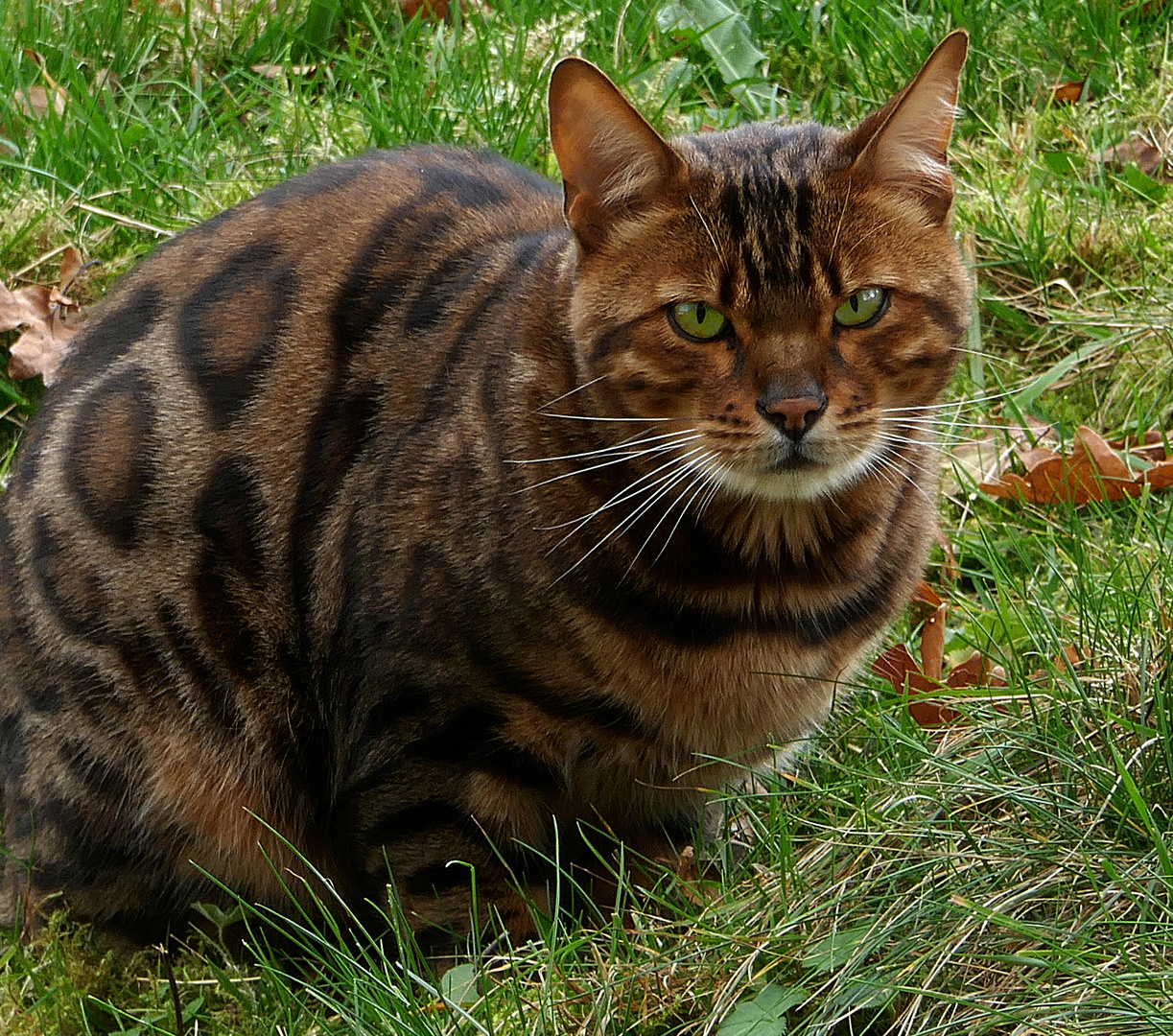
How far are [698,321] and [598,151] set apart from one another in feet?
0.95

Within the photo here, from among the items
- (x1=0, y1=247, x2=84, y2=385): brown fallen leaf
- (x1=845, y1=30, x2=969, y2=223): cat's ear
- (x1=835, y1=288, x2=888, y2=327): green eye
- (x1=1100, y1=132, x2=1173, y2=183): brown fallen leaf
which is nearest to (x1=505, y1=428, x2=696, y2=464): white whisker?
(x1=835, y1=288, x2=888, y2=327): green eye

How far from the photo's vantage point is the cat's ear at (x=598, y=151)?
7.17 feet

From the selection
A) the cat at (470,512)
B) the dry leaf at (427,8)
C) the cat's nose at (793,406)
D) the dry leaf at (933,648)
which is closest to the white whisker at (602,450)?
the cat at (470,512)

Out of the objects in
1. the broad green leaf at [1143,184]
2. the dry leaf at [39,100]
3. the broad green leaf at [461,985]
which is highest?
the dry leaf at [39,100]

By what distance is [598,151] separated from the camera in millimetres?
2248

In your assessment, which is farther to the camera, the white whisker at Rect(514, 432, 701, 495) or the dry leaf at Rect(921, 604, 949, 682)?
the dry leaf at Rect(921, 604, 949, 682)

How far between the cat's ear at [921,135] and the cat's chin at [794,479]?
1.34ft

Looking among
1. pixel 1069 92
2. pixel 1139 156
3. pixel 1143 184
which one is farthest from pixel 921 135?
pixel 1069 92

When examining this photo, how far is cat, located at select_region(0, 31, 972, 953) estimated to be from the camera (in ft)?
7.32

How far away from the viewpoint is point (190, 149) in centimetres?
390

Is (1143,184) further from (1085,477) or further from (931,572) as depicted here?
(931,572)

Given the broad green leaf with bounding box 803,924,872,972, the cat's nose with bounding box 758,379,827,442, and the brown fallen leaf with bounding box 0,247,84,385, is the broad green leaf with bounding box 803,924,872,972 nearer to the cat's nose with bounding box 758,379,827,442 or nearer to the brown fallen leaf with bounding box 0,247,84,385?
the cat's nose with bounding box 758,379,827,442

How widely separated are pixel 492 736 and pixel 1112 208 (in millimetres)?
2155

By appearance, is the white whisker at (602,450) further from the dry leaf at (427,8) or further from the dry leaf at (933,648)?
the dry leaf at (427,8)
